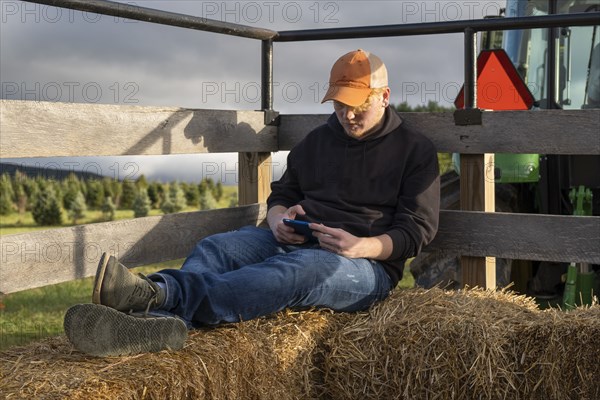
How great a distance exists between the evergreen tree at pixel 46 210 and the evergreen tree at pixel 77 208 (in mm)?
318

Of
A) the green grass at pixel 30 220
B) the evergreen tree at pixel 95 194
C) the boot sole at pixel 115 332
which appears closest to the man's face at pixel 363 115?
the boot sole at pixel 115 332

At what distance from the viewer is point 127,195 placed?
1866 centimetres

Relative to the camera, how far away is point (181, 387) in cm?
318

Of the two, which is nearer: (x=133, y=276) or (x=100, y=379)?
(x=100, y=379)

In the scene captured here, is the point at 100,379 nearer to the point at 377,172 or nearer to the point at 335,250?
the point at 335,250

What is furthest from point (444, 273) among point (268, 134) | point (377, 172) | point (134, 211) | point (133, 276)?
point (134, 211)

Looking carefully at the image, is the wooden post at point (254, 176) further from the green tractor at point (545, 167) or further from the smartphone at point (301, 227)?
the green tractor at point (545, 167)

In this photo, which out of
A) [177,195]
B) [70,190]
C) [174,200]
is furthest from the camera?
[177,195]

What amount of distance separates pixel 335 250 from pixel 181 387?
1097 millimetres

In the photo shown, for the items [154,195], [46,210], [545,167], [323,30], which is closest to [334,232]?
[323,30]

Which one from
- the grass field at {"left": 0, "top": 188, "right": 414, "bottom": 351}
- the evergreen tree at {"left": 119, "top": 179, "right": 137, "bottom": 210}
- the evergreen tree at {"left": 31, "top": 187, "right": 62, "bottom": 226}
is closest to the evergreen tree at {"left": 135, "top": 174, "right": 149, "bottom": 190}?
the evergreen tree at {"left": 119, "top": 179, "right": 137, "bottom": 210}

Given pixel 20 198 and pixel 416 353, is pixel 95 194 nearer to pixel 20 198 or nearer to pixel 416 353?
pixel 20 198

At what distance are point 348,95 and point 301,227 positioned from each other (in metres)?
0.62

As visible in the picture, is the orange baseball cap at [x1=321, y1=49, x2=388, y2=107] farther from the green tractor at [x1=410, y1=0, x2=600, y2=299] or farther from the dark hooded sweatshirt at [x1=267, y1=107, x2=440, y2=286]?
the green tractor at [x1=410, y1=0, x2=600, y2=299]
